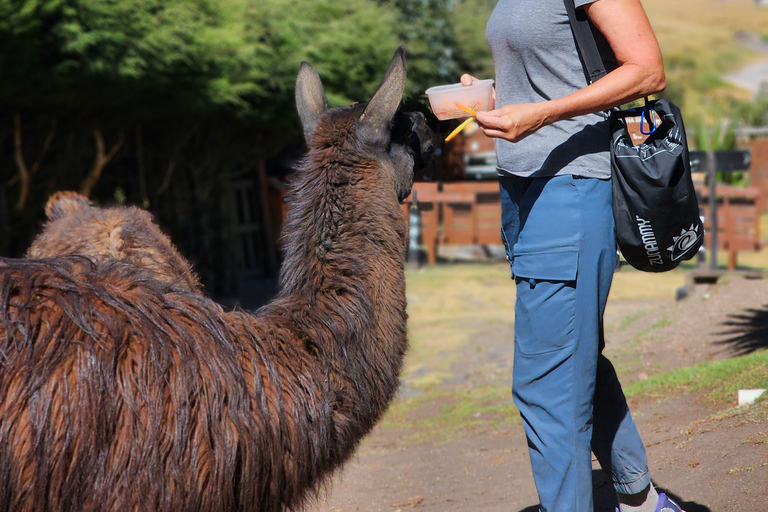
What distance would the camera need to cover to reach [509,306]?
11.2m

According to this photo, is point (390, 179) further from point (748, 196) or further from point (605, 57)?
point (748, 196)

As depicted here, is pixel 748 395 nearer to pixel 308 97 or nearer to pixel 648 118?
pixel 648 118

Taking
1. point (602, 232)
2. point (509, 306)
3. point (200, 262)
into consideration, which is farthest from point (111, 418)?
point (200, 262)

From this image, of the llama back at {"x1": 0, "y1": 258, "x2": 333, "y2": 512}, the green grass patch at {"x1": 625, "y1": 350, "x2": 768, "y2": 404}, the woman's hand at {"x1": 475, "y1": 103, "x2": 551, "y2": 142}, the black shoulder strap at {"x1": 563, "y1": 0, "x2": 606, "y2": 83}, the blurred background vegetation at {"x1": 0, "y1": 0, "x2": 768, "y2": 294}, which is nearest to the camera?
the llama back at {"x1": 0, "y1": 258, "x2": 333, "y2": 512}

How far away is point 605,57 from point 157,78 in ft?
22.2

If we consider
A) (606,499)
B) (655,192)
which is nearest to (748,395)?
(606,499)

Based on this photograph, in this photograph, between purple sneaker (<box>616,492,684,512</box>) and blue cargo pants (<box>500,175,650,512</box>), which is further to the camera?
A: purple sneaker (<box>616,492,684,512</box>)

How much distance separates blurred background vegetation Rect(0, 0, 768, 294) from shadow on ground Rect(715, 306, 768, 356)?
12.1ft

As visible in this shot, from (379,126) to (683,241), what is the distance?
3.40 ft

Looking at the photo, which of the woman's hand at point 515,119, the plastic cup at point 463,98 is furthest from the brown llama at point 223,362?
the woman's hand at point 515,119

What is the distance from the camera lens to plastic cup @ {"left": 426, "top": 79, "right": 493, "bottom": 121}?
2729mm

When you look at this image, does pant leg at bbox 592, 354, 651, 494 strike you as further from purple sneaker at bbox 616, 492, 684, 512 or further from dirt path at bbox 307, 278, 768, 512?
dirt path at bbox 307, 278, 768, 512

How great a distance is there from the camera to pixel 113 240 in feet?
14.0

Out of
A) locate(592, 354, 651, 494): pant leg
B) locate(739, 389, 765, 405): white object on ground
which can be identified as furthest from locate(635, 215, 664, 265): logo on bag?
locate(739, 389, 765, 405): white object on ground
